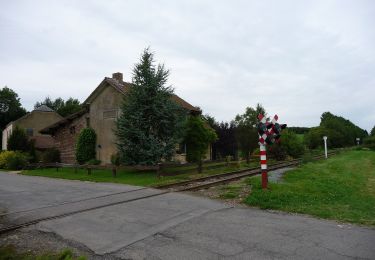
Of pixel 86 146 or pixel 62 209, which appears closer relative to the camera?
pixel 62 209

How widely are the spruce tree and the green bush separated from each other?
20.7ft

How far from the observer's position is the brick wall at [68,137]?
28.2 m

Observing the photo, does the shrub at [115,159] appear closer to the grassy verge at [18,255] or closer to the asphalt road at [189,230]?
the asphalt road at [189,230]

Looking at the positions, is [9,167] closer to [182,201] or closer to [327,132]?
[182,201]

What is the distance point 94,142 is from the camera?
25719 millimetres

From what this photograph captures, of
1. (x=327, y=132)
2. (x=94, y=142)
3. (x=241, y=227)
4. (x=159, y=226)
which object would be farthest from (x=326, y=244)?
(x=327, y=132)

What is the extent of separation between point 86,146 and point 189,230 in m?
20.3

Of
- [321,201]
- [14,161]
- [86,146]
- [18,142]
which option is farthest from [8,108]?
[321,201]

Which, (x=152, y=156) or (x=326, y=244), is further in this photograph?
(x=152, y=156)

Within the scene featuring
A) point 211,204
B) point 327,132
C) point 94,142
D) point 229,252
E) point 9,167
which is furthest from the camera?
point 327,132

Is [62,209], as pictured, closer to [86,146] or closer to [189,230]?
[189,230]

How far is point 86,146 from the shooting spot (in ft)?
82.9

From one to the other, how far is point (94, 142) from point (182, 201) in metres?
17.5

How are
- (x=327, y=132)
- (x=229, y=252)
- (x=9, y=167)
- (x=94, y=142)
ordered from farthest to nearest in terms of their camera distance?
(x=327, y=132) < (x=9, y=167) < (x=94, y=142) < (x=229, y=252)
